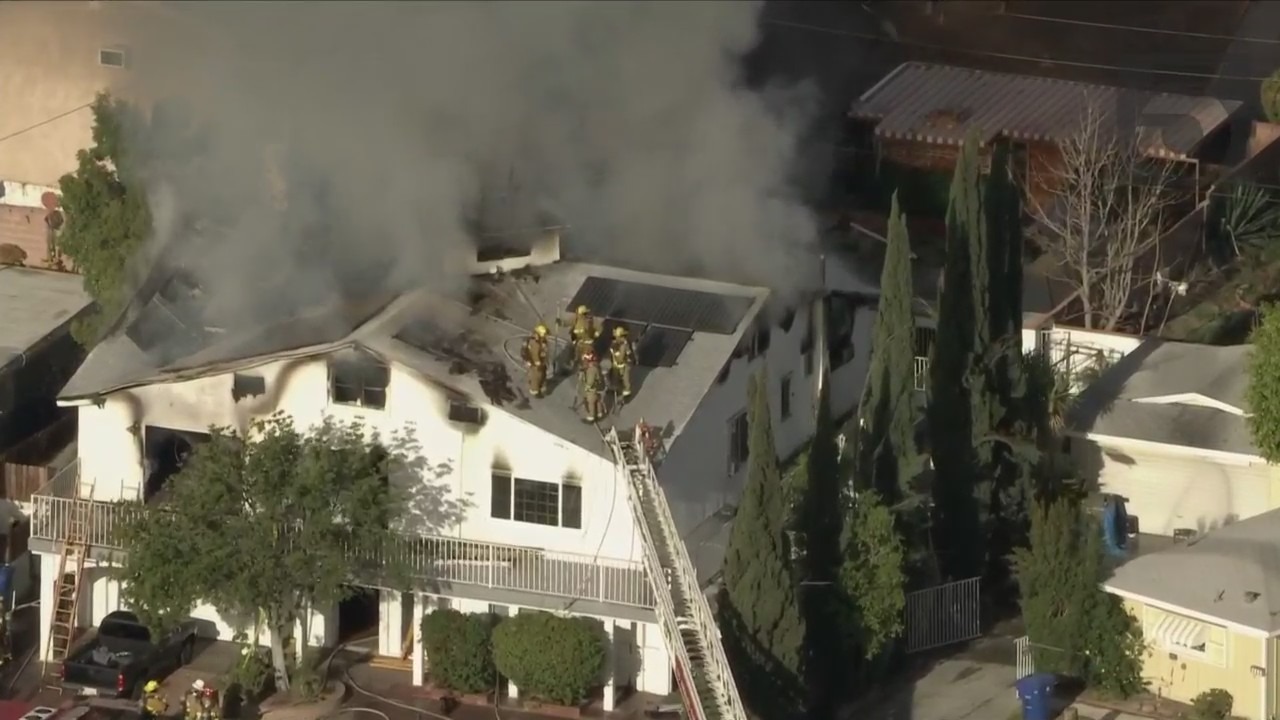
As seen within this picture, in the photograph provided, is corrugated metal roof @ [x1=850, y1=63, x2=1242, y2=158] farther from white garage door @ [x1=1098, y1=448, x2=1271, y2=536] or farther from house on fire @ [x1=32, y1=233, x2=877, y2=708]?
house on fire @ [x1=32, y1=233, x2=877, y2=708]

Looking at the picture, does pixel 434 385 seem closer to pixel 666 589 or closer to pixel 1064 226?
pixel 666 589

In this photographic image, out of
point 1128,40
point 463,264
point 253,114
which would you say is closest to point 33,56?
point 253,114

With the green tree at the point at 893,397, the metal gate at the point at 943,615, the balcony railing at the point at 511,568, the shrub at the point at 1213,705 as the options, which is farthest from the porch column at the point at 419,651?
the shrub at the point at 1213,705

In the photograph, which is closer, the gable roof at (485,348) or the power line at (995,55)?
the gable roof at (485,348)

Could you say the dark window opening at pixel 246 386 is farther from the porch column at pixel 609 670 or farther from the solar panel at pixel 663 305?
the porch column at pixel 609 670

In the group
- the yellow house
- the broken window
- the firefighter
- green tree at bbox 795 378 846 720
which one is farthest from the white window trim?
the broken window

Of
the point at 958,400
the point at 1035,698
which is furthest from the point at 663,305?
the point at 1035,698

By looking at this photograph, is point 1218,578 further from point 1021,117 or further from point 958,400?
point 1021,117
